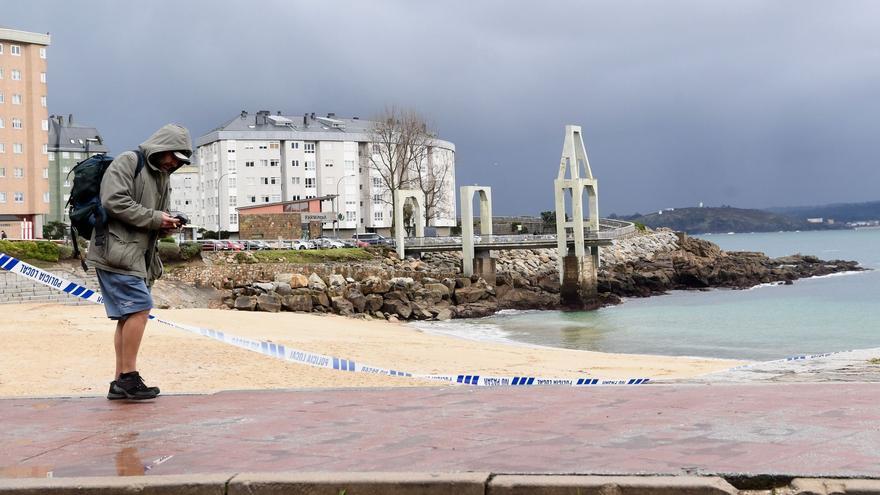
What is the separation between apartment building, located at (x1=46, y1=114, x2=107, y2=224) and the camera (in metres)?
118

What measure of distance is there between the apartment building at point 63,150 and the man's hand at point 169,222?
115 m

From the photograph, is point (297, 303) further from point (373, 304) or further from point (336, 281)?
point (336, 281)

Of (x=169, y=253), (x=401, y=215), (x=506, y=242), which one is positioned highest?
(x=401, y=215)

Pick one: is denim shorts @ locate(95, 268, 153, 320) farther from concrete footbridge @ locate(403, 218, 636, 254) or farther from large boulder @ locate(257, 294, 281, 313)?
concrete footbridge @ locate(403, 218, 636, 254)

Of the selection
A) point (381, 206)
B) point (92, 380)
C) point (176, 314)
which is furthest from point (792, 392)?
point (381, 206)

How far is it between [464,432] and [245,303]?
34258mm

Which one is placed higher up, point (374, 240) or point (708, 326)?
point (374, 240)

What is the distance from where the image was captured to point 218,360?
15.8 metres

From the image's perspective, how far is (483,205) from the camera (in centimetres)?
7288

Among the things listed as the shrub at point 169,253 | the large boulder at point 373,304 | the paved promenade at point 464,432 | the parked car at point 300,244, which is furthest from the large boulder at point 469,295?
the paved promenade at point 464,432

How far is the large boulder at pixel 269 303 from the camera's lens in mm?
39875

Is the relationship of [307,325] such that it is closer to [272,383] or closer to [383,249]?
[272,383]

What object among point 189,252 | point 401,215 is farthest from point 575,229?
point 189,252

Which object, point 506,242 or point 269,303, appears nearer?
point 269,303
